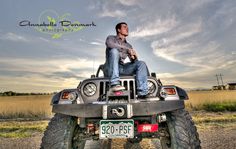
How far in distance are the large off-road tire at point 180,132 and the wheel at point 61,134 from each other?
1.40 meters

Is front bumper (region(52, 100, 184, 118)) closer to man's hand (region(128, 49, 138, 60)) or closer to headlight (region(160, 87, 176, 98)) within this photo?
headlight (region(160, 87, 176, 98))

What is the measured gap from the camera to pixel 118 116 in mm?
3277

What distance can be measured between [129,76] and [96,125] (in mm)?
921

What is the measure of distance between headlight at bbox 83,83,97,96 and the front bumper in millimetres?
479

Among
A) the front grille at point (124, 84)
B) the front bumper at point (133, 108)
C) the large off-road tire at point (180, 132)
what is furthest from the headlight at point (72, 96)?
the large off-road tire at point (180, 132)

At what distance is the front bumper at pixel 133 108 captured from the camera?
336 cm

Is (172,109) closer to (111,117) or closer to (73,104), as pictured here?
(111,117)

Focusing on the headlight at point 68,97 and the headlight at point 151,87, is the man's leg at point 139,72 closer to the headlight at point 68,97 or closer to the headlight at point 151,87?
the headlight at point 151,87

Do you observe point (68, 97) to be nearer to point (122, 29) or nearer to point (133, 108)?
point (133, 108)

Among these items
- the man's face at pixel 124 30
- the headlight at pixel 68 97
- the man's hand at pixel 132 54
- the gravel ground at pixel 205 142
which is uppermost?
the man's face at pixel 124 30

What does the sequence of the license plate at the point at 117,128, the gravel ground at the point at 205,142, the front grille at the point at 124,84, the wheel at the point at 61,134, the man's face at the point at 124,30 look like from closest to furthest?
1. the license plate at the point at 117,128
2. the wheel at the point at 61,134
3. the front grille at the point at 124,84
4. the man's face at the point at 124,30
5. the gravel ground at the point at 205,142

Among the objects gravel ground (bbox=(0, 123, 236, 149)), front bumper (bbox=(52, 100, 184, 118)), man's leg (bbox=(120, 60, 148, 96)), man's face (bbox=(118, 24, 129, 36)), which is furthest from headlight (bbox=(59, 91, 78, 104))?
gravel ground (bbox=(0, 123, 236, 149))

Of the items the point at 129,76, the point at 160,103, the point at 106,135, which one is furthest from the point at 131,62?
the point at 106,135

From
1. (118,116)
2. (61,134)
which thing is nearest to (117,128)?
(118,116)
